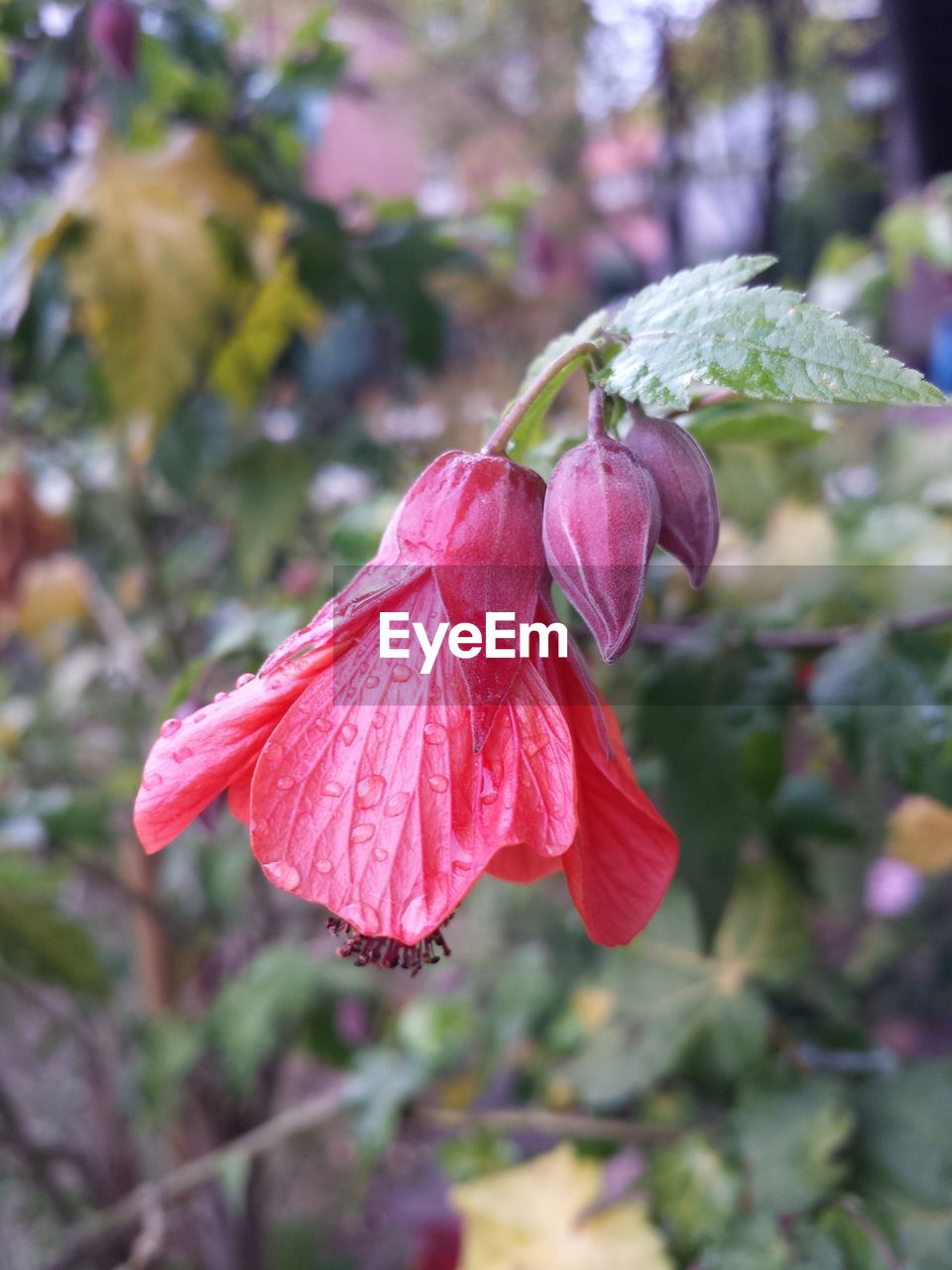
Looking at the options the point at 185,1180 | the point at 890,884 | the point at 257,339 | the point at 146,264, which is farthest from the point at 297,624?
the point at 890,884

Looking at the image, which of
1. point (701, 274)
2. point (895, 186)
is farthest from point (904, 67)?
point (701, 274)

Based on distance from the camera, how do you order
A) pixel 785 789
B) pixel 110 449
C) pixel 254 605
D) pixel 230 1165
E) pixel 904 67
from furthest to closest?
1. pixel 904 67
2. pixel 110 449
3. pixel 254 605
4. pixel 230 1165
5. pixel 785 789

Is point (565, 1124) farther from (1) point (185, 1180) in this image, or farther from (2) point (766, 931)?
(1) point (185, 1180)

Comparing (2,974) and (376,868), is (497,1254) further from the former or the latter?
(376,868)

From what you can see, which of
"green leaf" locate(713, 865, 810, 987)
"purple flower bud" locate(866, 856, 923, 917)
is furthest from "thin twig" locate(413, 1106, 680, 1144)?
"purple flower bud" locate(866, 856, 923, 917)

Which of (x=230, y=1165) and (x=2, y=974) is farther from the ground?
(x=2, y=974)

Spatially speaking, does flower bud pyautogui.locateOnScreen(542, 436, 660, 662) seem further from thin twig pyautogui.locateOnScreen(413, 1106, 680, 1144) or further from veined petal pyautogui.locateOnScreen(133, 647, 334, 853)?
thin twig pyautogui.locateOnScreen(413, 1106, 680, 1144)

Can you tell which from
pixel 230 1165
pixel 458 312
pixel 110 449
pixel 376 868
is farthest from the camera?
pixel 458 312

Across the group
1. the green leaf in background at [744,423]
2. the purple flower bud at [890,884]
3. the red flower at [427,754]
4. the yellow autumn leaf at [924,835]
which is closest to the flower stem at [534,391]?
the red flower at [427,754]
